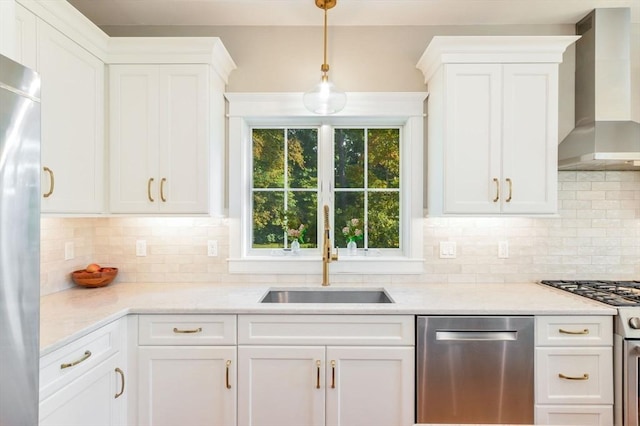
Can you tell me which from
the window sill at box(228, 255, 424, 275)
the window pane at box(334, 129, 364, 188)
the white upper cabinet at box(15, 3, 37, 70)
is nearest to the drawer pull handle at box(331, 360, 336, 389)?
the window sill at box(228, 255, 424, 275)

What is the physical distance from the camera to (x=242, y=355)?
6.33ft

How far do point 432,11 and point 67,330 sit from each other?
2592mm

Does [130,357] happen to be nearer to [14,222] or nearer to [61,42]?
[14,222]

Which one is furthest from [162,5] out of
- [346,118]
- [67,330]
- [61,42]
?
[67,330]

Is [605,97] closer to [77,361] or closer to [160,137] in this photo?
[160,137]

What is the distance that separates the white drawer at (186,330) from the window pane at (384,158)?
1.40 meters

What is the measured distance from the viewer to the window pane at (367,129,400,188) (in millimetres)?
2719

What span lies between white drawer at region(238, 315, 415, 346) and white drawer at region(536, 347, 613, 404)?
67 centimetres

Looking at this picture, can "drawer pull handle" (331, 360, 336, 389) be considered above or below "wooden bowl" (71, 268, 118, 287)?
below

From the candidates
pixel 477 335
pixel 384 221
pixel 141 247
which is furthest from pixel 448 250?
pixel 141 247

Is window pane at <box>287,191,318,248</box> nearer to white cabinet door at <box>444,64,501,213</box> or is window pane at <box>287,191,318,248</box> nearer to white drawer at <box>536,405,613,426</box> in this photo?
white cabinet door at <box>444,64,501,213</box>

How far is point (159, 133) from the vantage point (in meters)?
2.24

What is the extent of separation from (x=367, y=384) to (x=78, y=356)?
4.29 feet

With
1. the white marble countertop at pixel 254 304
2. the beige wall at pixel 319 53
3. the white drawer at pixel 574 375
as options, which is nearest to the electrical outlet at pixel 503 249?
the white marble countertop at pixel 254 304
